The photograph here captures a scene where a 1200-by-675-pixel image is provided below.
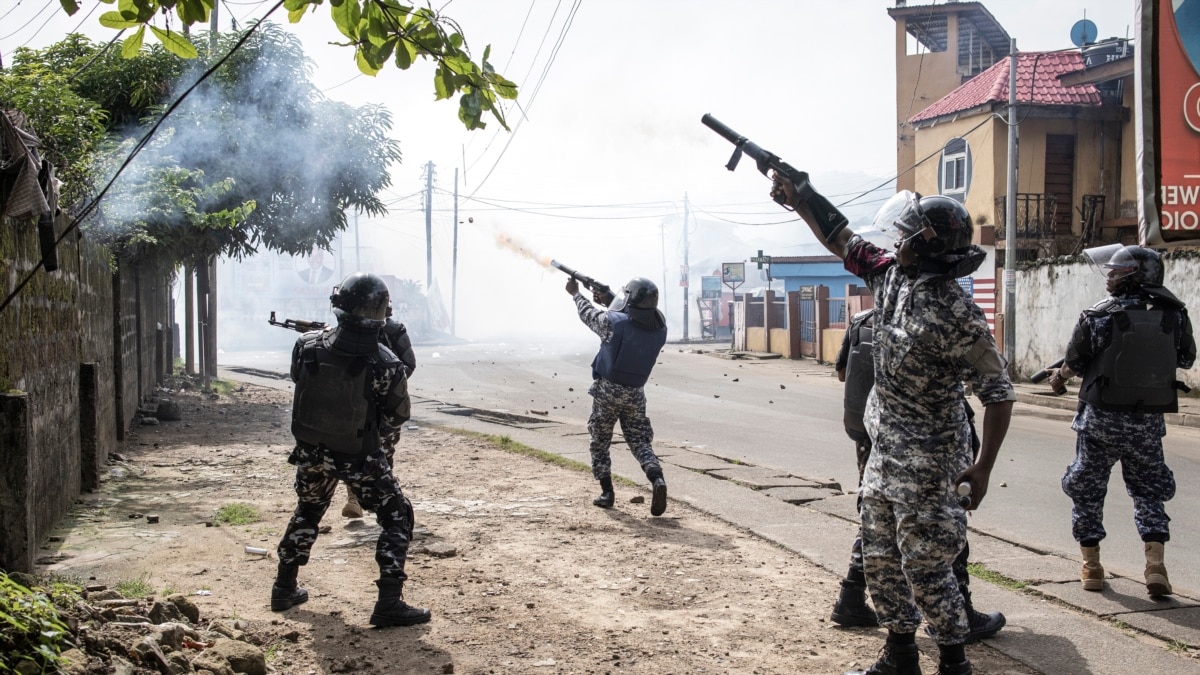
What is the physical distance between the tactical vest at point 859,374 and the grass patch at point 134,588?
3.38 meters

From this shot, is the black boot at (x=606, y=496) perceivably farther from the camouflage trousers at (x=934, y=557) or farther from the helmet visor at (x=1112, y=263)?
the camouflage trousers at (x=934, y=557)

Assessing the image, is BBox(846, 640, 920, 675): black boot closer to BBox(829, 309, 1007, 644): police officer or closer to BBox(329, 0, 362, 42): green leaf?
BBox(829, 309, 1007, 644): police officer

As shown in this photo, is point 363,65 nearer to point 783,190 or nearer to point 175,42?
point 175,42

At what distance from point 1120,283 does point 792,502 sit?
3000mm

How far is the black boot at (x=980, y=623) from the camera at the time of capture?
13.6 feet

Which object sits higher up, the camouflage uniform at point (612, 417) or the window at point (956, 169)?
the window at point (956, 169)

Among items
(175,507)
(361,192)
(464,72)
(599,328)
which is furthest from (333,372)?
(361,192)

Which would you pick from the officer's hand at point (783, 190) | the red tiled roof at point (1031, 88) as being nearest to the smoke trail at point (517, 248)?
the officer's hand at point (783, 190)

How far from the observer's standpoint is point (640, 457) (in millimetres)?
6887

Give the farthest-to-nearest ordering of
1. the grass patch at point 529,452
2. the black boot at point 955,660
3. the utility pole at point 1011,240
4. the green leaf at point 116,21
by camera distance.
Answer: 1. the utility pole at point 1011,240
2. the grass patch at point 529,452
3. the black boot at point 955,660
4. the green leaf at point 116,21

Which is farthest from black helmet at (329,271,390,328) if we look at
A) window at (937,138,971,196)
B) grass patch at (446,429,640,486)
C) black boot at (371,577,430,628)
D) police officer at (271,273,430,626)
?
window at (937,138,971,196)

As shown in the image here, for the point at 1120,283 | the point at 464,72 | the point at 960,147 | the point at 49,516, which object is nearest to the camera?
the point at 464,72

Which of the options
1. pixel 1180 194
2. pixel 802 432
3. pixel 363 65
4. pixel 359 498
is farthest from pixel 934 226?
pixel 802 432

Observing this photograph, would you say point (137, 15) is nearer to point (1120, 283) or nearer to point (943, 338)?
point (943, 338)
